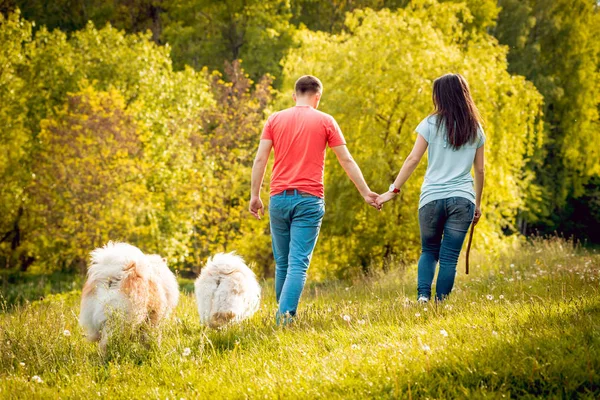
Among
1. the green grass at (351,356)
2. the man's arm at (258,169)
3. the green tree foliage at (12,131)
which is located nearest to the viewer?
the green grass at (351,356)

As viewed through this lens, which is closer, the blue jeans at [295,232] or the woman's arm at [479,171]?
the blue jeans at [295,232]

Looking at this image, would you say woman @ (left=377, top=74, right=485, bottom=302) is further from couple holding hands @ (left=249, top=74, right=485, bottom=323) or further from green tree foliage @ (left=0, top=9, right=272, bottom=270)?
green tree foliage @ (left=0, top=9, right=272, bottom=270)

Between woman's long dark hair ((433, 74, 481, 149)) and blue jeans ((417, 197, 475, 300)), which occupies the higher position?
woman's long dark hair ((433, 74, 481, 149))

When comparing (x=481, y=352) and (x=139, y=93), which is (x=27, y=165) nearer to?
(x=139, y=93)

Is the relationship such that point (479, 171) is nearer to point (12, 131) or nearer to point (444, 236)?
point (444, 236)

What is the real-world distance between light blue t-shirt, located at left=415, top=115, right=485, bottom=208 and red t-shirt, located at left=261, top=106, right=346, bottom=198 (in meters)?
0.86

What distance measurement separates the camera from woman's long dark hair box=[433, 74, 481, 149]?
216 inches

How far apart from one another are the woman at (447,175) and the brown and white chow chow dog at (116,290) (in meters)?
2.34

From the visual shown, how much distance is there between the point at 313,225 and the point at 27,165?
17.5 m

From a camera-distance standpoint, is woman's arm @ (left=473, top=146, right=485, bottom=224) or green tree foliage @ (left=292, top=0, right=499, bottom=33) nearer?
woman's arm @ (left=473, top=146, right=485, bottom=224)

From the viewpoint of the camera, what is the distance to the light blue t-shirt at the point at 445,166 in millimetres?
5453

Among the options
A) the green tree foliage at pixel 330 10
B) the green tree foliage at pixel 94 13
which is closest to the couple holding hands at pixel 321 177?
the green tree foliage at pixel 94 13

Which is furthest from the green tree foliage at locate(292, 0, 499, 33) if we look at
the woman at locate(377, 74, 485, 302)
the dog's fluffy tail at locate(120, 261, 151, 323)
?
the dog's fluffy tail at locate(120, 261, 151, 323)

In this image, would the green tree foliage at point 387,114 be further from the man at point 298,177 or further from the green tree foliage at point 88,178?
the man at point 298,177
